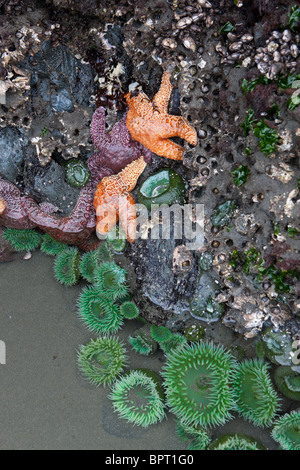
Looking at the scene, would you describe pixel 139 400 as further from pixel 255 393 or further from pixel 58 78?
pixel 58 78

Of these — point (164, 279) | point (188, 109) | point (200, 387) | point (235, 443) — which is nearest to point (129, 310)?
point (164, 279)

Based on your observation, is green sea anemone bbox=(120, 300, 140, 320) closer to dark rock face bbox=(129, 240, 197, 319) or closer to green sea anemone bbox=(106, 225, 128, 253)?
dark rock face bbox=(129, 240, 197, 319)

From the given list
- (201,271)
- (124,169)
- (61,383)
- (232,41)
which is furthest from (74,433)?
(232,41)

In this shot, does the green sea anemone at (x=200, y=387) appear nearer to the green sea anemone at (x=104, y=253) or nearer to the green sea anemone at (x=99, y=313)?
the green sea anemone at (x=99, y=313)

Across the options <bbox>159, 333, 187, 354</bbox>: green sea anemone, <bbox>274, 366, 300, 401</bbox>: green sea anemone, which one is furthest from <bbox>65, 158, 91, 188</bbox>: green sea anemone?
<bbox>274, 366, 300, 401</bbox>: green sea anemone

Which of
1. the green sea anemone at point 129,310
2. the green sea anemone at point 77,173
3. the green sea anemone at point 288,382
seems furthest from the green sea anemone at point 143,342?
the green sea anemone at point 77,173
